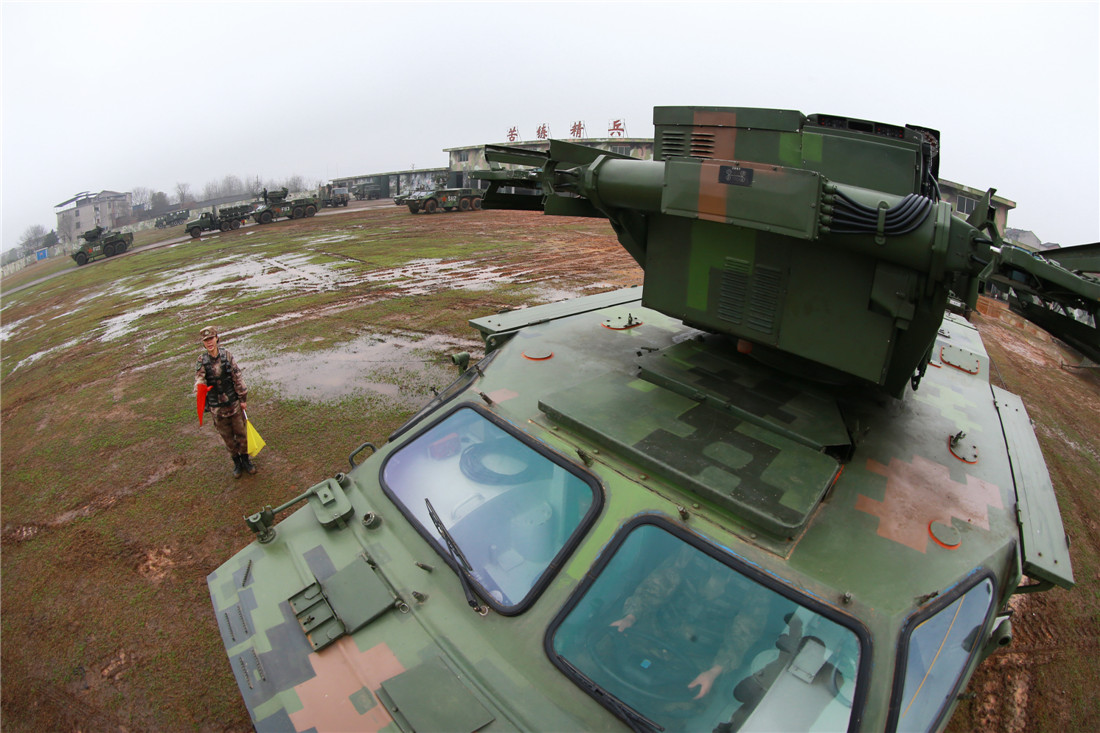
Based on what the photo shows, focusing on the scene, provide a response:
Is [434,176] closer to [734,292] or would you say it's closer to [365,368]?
[365,368]

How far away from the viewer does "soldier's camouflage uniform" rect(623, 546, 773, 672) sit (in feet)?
7.23

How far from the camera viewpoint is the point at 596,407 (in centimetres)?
319

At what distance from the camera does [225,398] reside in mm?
5297

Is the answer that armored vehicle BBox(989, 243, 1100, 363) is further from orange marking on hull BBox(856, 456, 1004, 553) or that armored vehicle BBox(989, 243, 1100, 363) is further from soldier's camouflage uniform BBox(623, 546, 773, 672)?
soldier's camouflage uniform BBox(623, 546, 773, 672)

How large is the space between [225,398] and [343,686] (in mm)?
3853

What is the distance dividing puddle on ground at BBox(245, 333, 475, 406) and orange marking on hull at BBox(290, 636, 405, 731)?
188 inches

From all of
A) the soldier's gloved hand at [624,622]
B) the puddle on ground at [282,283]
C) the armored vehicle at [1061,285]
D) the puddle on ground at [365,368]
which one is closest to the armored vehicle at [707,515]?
the soldier's gloved hand at [624,622]

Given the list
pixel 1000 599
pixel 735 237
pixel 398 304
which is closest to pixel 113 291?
pixel 398 304

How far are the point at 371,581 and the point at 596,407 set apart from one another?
1.43m

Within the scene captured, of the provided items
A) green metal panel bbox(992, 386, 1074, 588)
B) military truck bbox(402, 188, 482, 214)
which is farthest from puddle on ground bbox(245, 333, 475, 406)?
military truck bbox(402, 188, 482, 214)

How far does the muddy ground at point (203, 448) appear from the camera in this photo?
3611mm

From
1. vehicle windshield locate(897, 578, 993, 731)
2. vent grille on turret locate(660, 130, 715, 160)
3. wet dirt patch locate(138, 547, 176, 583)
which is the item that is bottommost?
wet dirt patch locate(138, 547, 176, 583)

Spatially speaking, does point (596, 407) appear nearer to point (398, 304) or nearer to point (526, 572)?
point (526, 572)

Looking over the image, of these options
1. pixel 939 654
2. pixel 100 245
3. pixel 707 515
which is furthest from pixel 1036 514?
pixel 100 245
